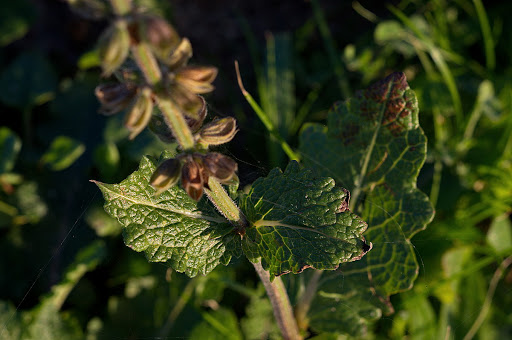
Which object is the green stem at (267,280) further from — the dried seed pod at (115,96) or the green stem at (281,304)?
the dried seed pod at (115,96)

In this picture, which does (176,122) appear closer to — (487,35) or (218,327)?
(218,327)

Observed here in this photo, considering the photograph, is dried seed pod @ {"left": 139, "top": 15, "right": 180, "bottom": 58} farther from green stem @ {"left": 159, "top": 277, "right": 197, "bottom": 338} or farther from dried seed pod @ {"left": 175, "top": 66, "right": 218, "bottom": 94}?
green stem @ {"left": 159, "top": 277, "right": 197, "bottom": 338}

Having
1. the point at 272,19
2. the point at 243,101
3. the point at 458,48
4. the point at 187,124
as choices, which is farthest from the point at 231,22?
the point at 187,124

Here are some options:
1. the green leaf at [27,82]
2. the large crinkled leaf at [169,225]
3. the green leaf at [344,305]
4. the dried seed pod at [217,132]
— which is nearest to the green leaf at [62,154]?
the green leaf at [27,82]

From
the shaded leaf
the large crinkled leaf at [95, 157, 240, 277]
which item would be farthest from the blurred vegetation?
the large crinkled leaf at [95, 157, 240, 277]

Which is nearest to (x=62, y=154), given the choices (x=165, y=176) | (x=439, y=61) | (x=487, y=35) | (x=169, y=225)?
(x=169, y=225)
